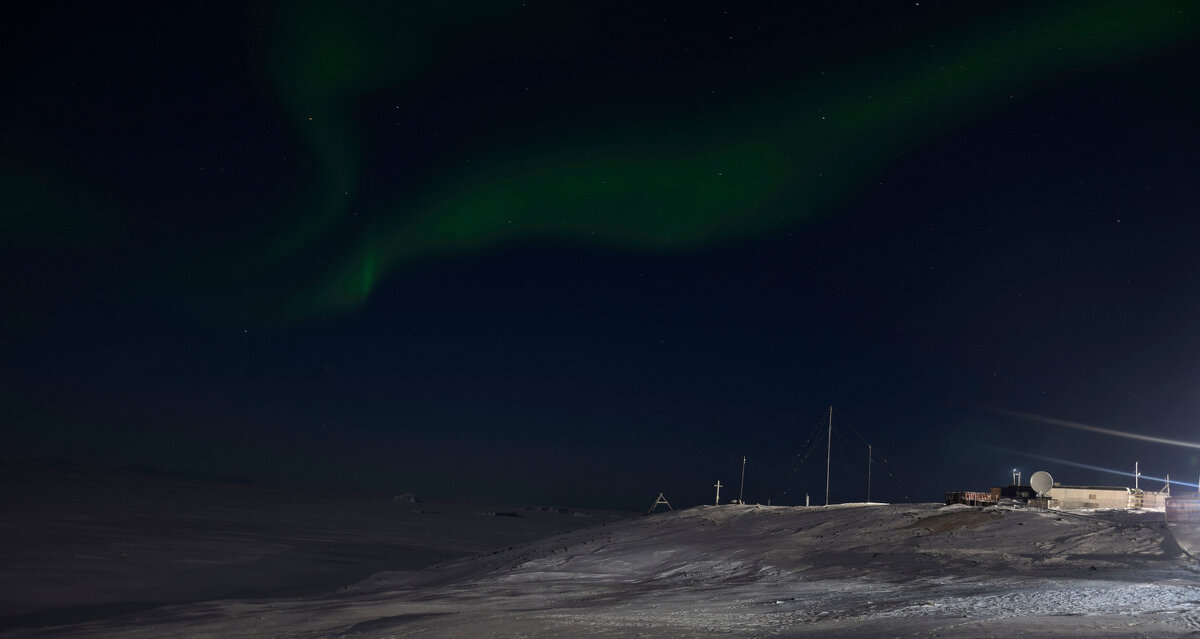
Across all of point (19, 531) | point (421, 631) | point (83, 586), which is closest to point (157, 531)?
point (19, 531)

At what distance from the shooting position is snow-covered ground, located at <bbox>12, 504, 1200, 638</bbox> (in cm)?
1234

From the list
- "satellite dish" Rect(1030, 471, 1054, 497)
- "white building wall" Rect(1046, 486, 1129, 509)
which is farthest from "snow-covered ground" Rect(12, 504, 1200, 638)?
"white building wall" Rect(1046, 486, 1129, 509)

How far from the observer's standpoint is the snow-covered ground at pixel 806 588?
40.5 feet

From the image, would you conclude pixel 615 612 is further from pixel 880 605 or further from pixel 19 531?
pixel 19 531

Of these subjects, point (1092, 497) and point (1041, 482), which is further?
point (1092, 497)

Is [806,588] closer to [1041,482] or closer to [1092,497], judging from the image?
[1041,482]

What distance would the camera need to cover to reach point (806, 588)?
17531 mm

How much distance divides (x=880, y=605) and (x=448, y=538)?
7285 cm

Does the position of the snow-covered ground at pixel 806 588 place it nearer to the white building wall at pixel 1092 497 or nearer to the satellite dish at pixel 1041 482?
the satellite dish at pixel 1041 482

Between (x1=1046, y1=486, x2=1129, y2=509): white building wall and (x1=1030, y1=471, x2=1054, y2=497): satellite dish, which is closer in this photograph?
(x1=1030, y1=471, x2=1054, y2=497): satellite dish

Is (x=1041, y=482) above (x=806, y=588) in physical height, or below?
above

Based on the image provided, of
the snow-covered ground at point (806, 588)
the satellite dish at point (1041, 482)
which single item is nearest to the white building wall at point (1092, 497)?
the satellite dish at point (1041, 482)

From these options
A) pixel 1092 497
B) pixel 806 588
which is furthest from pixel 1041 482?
pixel 806 588

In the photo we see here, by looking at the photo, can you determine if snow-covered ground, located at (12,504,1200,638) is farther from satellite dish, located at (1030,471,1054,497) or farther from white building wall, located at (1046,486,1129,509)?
white building wall, located at (1046,486,1129,509)
